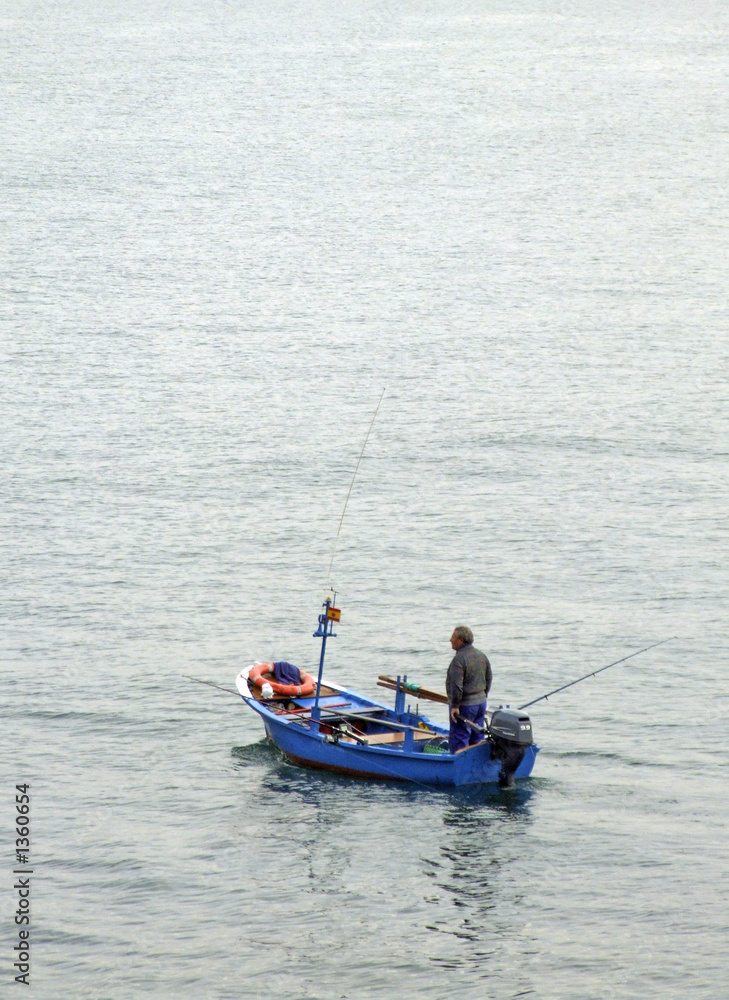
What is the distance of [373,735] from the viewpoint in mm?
19281

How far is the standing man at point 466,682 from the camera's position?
17.7m

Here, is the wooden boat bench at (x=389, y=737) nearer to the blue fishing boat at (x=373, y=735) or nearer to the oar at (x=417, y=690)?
the blue fishing boat at (x=373, y=735)

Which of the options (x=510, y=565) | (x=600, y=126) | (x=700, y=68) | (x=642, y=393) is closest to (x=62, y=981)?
(x=510, y=565)

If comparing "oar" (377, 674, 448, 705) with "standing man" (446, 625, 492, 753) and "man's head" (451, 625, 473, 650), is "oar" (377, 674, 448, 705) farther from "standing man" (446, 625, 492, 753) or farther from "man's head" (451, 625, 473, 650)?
"man's head" (451, 625, 473, 650)

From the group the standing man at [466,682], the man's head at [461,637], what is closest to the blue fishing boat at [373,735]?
the standing man at [466,682]

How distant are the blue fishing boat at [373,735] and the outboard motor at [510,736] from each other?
0.01 m

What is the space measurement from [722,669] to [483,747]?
844 centimetres

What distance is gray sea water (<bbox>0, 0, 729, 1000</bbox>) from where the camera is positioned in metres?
16.4

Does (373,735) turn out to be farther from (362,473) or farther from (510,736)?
(362,473)

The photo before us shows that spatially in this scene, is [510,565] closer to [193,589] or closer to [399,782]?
[193,589]

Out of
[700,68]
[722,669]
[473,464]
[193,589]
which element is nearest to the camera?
[722,669]

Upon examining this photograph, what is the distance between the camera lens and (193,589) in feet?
96.2

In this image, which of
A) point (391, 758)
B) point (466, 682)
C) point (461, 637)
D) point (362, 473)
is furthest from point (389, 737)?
point (362, 473)

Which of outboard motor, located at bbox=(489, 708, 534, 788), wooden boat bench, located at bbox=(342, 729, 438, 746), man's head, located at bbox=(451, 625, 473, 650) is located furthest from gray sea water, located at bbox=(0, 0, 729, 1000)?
man's head, located at bbox=(451, 625, 473, 650)
